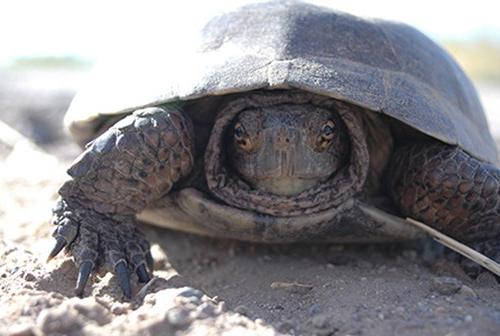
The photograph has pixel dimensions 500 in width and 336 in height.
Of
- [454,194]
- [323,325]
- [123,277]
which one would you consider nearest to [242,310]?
[323,325]

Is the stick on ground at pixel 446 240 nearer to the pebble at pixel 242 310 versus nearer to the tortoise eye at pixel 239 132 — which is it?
the tortoise eye at pixel 239 132

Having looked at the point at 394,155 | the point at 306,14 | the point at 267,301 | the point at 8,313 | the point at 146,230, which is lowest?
the point at 146,230

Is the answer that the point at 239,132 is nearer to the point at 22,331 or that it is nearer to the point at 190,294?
the point at 190,294

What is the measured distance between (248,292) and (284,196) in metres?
0.54

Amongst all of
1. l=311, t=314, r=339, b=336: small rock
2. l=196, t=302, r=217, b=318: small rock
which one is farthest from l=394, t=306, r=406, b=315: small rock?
l=196, t=302, r=217, b=318: small rock

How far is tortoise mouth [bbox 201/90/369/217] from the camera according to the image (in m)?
2.95

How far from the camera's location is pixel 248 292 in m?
2.64

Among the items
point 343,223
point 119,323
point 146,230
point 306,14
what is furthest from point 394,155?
point 119,323

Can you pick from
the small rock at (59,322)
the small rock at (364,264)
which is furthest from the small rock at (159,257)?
the small rock at (59,322)

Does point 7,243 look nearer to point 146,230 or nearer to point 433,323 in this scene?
point 146,230

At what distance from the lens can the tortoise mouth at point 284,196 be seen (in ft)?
9.66

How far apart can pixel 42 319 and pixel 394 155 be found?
7.02 feet

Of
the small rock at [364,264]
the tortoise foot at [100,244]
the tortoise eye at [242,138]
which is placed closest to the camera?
the tortoise foot at [100,244]

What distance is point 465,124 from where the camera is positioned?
11.1ft
